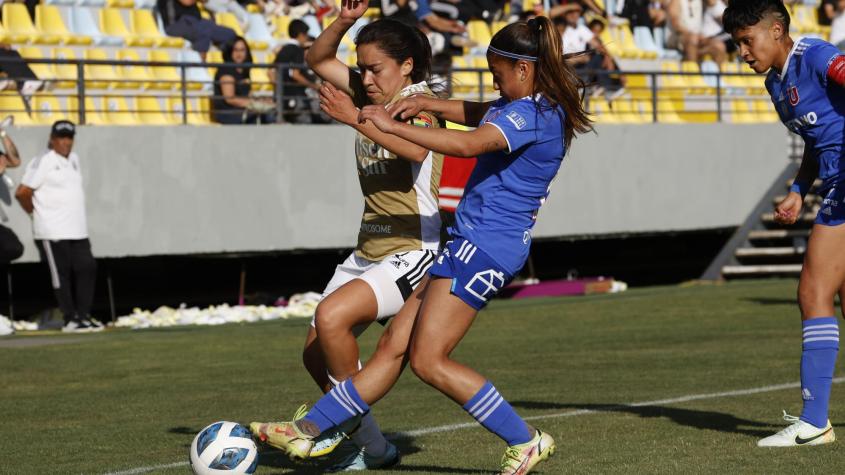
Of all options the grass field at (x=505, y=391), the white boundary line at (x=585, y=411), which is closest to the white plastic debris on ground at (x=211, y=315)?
the grass field at (x=505, y=391)

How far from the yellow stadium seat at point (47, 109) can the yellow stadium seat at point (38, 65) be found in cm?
36

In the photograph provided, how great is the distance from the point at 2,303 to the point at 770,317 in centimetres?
952

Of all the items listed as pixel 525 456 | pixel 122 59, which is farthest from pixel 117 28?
pixel 525 456

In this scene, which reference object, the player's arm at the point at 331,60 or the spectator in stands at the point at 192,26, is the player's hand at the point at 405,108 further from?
the spectator in stands at the point at 192,26

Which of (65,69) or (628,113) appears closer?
(65,69)

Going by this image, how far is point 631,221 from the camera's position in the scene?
22.8 meters

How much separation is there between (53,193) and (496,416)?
11.1 metres

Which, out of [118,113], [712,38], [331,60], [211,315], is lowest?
[211,315]

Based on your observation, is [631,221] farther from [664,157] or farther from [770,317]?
[770,317]

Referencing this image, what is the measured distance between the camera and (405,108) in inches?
250

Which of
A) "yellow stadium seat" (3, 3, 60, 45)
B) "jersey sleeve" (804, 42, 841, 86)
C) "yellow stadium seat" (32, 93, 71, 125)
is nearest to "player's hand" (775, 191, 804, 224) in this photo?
"jersey sleeve" (804, 42, 841, 86)

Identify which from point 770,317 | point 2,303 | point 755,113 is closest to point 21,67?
point 2,303

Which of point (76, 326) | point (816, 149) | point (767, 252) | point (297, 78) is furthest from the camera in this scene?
point (767, 252)

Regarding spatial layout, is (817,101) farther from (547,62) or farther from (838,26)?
(838,26)
